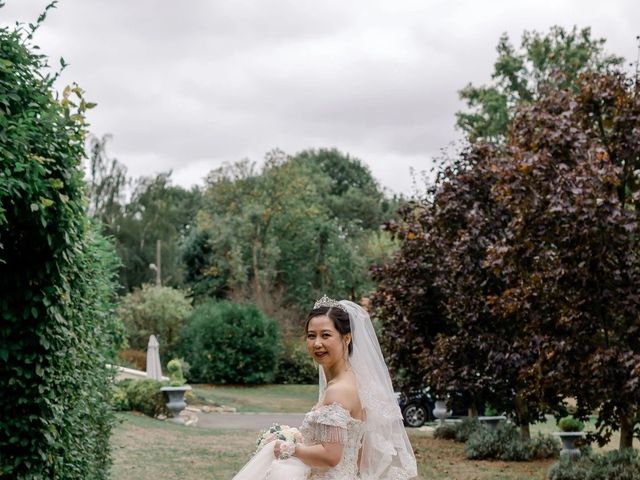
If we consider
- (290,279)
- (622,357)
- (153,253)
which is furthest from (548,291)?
(153,253)

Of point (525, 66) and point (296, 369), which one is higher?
point (525, 66)

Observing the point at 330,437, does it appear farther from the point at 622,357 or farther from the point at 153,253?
the point at 153,253

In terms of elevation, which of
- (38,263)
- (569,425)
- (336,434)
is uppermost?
(38,263)

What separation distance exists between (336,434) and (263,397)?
1047 inches

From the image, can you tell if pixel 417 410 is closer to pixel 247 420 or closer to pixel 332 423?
pixel 247 420

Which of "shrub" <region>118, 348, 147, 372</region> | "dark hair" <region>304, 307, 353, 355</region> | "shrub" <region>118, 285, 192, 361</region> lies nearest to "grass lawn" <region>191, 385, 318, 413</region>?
"shrub" <region>118, 348, 147, 372</region>

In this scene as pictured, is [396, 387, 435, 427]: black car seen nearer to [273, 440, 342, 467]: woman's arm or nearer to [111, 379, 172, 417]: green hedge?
[111, 379, 172, 417]: green hedge

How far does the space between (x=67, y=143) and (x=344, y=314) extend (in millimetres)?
2465

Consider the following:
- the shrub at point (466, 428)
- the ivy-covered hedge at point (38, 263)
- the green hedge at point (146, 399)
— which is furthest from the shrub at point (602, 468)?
the green hedge at point (146, 399)

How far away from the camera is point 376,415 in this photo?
500 cm

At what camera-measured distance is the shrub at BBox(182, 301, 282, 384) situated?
33.7 m

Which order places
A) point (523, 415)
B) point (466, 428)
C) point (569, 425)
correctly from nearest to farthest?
point (569, 425)
point (523, 415)
point (466, 428)

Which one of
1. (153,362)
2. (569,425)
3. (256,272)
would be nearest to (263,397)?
(153,362)

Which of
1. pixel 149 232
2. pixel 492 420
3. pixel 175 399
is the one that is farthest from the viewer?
pixel 149 232
